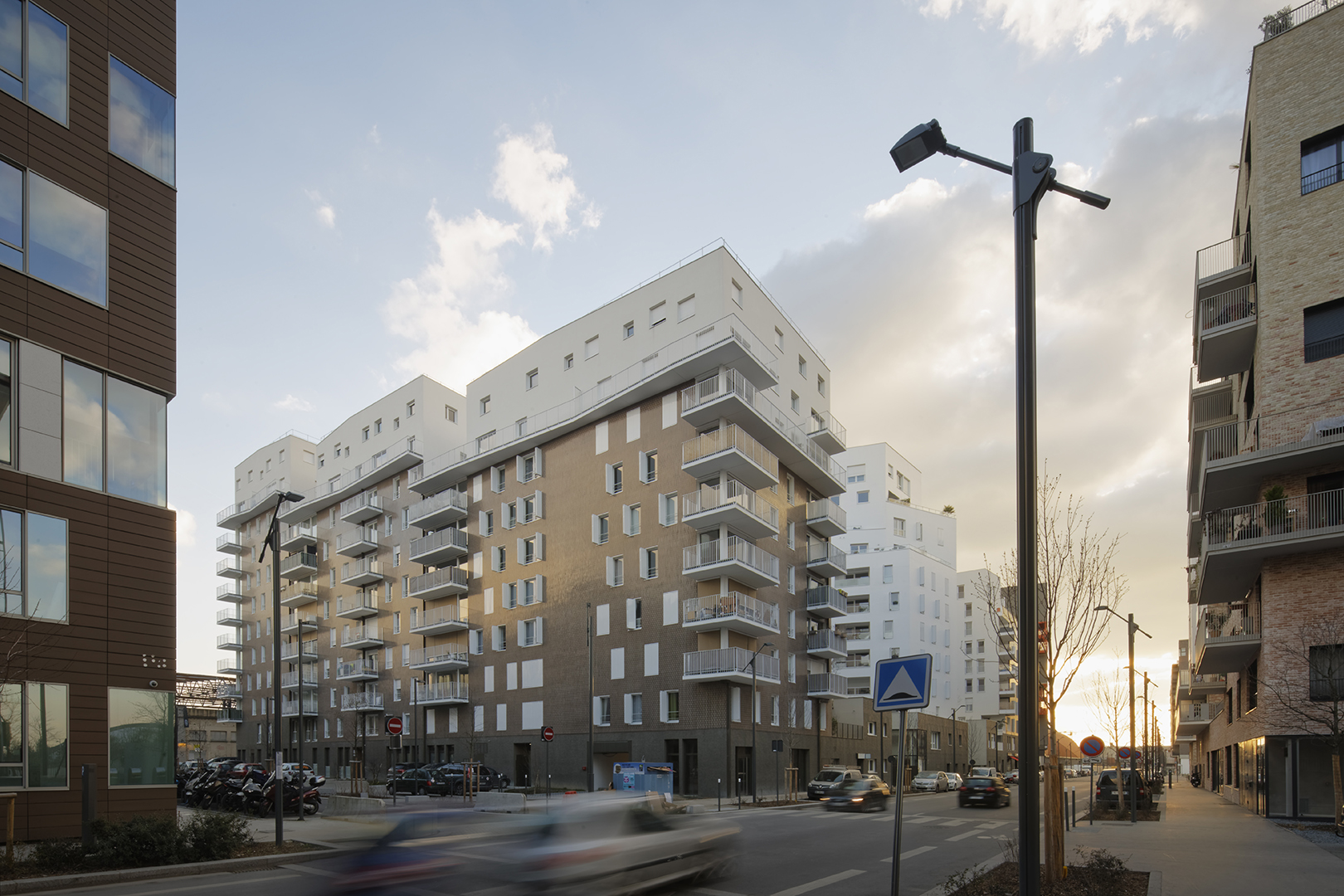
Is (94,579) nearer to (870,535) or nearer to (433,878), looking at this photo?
(433,878)

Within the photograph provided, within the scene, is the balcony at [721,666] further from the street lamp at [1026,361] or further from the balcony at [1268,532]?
the street lamp at [1026,361]

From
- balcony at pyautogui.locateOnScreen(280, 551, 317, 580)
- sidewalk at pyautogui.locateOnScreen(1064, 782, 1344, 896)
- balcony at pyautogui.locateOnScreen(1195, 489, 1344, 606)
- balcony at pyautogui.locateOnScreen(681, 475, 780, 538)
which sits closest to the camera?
sidewalk at pyautogui.locateOnScreen(1064, 782, 1344, 896)

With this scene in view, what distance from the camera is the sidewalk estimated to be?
12.3 m

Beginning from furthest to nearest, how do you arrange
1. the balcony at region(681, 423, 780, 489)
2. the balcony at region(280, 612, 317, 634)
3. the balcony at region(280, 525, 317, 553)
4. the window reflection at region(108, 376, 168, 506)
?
the balcony at region(280, 525, 317, 553)
the balcony at region(280, 612, 317, 634)
the balcony at region(681, 423, 780, 489)
the window reflection at region(108, 376, 168, 506)

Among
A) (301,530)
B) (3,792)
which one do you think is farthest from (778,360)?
(301,530)

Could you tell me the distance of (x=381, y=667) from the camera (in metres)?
58.6

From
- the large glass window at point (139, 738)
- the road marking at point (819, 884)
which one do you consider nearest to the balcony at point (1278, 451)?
the road marking at point (819, 884)

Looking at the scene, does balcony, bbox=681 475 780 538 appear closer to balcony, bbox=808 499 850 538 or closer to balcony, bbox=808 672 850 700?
balcony, bbox=808 499 850 538

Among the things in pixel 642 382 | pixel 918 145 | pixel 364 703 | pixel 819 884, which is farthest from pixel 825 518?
pixel 918 145

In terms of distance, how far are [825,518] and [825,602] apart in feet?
14.2

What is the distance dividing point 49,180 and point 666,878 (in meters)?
19.1

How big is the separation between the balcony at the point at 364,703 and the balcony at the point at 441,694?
677 cm

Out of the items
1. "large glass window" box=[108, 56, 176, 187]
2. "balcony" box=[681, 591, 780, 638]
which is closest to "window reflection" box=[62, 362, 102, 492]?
"large glass window" box=[108, 56, 176, 187]

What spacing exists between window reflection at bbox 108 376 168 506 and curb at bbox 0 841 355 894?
8976 millimetres
